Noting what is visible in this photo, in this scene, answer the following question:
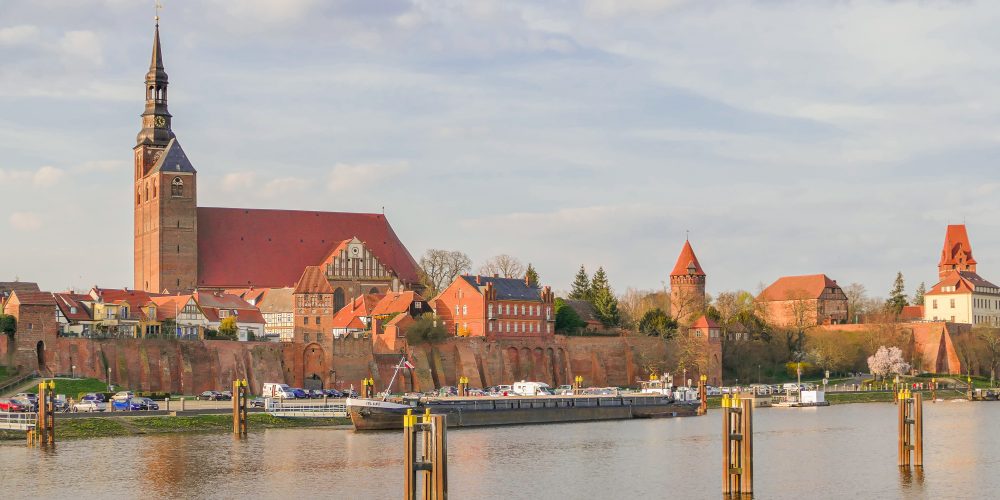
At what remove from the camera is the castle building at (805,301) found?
119 meters

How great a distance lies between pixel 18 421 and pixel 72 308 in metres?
26.3

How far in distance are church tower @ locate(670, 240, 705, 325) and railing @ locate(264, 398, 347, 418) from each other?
49600 millimetres

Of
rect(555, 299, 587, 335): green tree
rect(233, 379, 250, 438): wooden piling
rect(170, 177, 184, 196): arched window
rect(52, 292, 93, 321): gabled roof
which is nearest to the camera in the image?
rect(233, 379, 250, 438): wooden piling

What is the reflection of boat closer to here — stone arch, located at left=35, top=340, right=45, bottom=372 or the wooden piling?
the wooden piling

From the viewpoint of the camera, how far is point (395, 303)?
100m

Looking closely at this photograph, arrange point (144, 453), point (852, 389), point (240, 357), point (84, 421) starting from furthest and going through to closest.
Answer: point (852, 389), point (240, 357), point (84, 421), point (144, 453)

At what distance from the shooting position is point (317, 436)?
64.5m

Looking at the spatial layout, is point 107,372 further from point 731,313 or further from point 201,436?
point 731,313

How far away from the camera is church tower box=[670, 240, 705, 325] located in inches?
4648

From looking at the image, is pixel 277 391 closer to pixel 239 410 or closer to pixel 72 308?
pixel 72 308

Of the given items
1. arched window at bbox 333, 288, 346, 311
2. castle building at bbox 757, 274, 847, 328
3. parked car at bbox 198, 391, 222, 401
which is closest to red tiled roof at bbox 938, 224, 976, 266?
castle building at bbox 757, 274, 847, 328

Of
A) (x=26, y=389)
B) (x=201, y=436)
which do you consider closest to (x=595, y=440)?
(x=201, y=436)

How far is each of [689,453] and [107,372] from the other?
3577 centimetres

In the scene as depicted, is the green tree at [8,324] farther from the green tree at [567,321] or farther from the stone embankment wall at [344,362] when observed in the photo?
the green tree at [567,321]
